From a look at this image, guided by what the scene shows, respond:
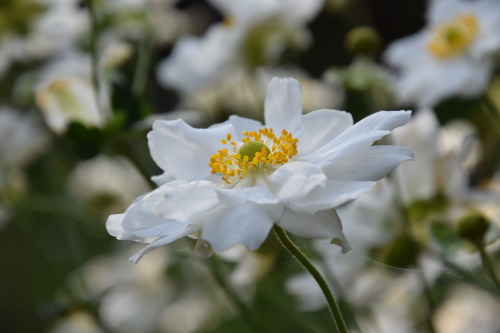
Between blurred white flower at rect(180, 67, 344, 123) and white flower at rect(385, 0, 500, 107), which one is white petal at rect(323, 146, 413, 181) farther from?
blurred white flower at rect(180, 67, 344, 123)

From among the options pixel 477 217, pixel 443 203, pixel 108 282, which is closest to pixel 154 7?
pixel 108 282

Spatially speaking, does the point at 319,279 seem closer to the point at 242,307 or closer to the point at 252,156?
the point at 252,156

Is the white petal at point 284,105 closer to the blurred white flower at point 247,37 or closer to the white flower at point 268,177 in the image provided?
the white flower at point 268,177

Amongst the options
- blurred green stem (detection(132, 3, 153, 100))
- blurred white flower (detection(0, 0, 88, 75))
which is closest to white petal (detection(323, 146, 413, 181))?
blurred green stem (detection(132, 3, 153, 100))

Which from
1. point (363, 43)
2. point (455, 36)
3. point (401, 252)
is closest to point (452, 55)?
point (455, 36)

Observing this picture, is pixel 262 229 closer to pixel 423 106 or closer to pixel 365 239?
pixel 365 239

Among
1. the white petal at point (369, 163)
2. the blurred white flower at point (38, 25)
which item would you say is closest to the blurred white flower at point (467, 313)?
the white petal at point (369, 163)
